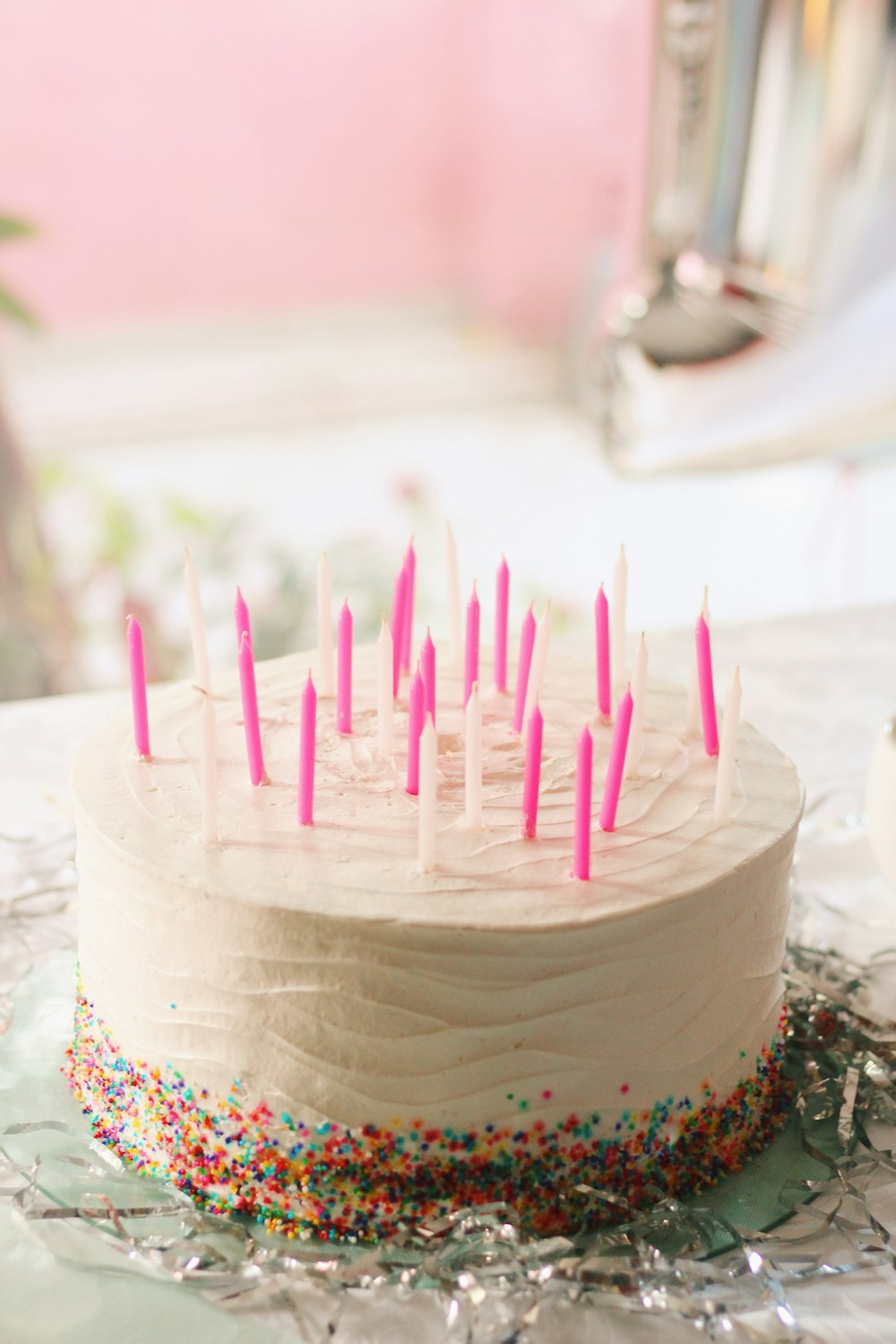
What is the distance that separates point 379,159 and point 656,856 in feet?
12.0

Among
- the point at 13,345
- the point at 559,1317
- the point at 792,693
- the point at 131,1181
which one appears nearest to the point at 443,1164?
the point at 559,1317

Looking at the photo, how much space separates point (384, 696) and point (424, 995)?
0.96ft

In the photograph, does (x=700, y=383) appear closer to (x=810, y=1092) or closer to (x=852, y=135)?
(x=852, y=135)

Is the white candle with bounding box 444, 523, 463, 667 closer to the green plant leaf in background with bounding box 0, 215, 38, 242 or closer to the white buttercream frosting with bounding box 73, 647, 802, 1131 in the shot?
the white buttercream frosting with bounding box 73, 647, 802, 1131

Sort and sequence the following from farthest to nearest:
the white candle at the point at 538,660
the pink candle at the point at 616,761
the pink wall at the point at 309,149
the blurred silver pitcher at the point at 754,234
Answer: the pink wall at the point at 309,149 < the blurred silver pitcher at the point at 754,234 < the white candle at the point at 538,660 < the pink candle at the point at 616,761

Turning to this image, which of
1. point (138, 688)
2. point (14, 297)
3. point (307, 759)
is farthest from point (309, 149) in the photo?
point (307, 759)

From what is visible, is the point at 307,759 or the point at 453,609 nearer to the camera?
the point at 307,759

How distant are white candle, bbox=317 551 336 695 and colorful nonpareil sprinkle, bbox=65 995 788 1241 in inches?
14.4

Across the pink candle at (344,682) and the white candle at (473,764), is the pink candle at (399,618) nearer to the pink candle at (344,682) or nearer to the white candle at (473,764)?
the pink candle at (344,682)

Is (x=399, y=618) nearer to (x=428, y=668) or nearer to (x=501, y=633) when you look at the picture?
(x=501, y=633)

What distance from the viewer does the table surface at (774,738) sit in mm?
816

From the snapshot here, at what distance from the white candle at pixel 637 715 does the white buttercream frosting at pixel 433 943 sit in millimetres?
29

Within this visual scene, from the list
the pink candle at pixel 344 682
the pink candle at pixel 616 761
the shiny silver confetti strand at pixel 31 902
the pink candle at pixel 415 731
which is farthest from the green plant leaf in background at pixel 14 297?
the pink candle at pixel 616 761

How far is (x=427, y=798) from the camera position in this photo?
34.1 inches
